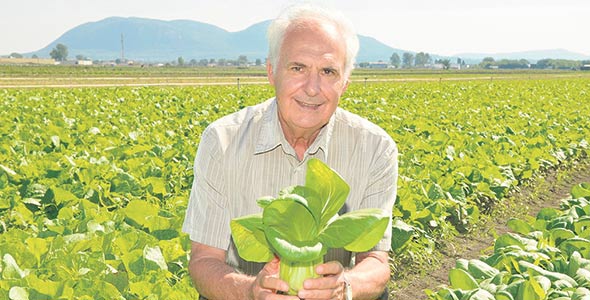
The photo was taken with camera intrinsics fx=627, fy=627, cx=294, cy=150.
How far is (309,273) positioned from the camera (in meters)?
1.89

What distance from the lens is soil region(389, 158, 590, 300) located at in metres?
5.63

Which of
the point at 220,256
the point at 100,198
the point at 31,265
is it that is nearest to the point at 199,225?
the point at 220,256

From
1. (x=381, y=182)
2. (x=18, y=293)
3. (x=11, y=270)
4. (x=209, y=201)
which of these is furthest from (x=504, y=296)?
(x=11, y=270)

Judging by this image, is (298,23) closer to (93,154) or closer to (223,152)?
(223,152)

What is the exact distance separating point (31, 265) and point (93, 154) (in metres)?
4.58

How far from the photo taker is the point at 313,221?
5.85ft

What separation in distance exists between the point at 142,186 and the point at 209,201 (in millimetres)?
3225

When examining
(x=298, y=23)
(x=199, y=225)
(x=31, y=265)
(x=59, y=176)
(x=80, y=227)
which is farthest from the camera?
(x=59, y=176)

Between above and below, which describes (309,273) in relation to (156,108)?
above

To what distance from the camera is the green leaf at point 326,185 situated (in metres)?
1.75

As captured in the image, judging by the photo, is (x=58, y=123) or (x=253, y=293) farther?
(x=58, y=123)

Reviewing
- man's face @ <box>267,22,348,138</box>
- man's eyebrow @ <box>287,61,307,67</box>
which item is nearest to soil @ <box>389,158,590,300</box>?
man's face @ <box>267,22,348,138</box>

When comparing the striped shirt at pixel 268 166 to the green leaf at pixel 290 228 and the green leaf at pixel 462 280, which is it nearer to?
the green leaf at pixel 462 280

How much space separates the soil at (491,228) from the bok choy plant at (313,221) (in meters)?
2.24
